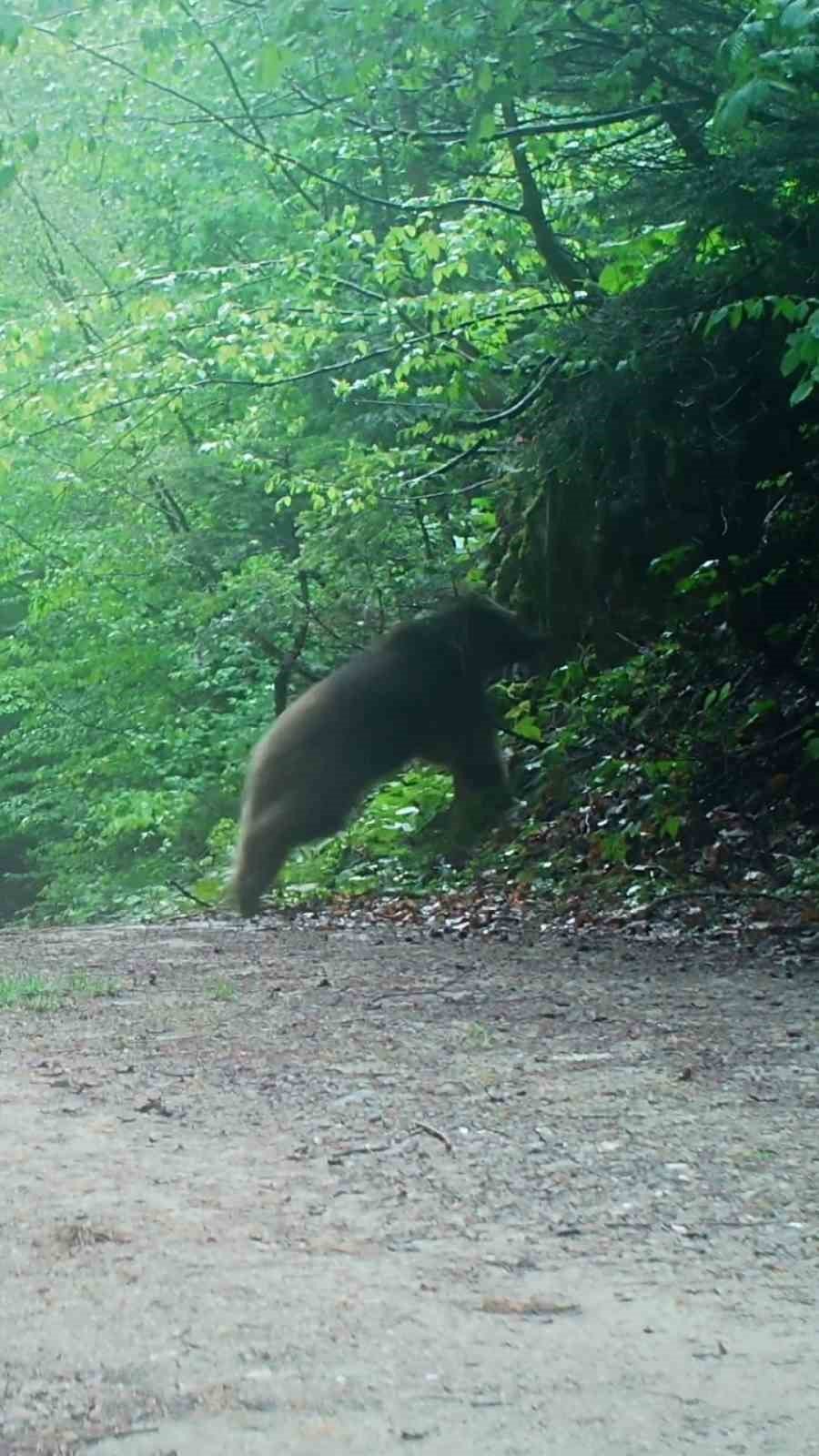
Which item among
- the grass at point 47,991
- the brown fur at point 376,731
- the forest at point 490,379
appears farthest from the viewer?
the brown fur at point 376,731

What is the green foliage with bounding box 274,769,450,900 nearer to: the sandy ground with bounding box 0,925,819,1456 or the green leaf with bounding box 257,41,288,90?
the sandy ground with bounding box 0,925,819,1456

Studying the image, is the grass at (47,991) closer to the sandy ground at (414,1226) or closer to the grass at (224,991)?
the sandy ground at (414,1226)

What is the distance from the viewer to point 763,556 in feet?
46.1

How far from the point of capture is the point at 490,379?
14266mm

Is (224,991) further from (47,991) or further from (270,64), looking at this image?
(270,64)

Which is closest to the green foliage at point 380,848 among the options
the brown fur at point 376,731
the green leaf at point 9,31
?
the brown fur at point 376,731

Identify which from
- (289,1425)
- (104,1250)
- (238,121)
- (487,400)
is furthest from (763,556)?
(289,1425)

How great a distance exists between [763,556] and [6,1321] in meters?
11.0

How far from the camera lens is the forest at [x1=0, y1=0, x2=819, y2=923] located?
1044cm

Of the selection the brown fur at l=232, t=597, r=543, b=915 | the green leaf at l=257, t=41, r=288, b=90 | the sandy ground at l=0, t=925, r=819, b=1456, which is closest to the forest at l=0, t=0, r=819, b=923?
the green leaf at l=257, t=41, r=288, b=90

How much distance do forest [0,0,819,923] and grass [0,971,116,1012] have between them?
3.80 meters

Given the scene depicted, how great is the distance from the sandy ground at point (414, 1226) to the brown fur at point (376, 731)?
2.48 metres

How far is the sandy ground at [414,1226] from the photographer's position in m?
3.53

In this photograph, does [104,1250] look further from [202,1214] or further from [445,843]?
[445,843]
